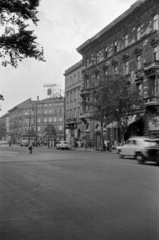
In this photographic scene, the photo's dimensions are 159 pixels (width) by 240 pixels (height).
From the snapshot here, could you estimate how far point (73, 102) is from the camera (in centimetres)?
6950

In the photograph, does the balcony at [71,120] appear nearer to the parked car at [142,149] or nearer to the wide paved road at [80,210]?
the parked car at [142,149]

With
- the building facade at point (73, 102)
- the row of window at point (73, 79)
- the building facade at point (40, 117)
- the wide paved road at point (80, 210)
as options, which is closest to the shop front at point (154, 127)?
the building facade at point (73, 102)

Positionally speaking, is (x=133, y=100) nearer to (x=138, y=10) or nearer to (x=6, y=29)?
(x=138, y=10)

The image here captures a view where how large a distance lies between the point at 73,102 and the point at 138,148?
48372mm

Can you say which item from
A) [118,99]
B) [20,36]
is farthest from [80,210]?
[118,99]

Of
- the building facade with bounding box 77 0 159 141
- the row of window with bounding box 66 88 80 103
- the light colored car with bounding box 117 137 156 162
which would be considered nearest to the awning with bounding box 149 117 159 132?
the building facade with bounding box 77 0 159 141

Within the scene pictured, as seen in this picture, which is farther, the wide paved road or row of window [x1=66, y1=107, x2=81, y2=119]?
row of window [x1=66, y1=107, x2=81, y2=119]

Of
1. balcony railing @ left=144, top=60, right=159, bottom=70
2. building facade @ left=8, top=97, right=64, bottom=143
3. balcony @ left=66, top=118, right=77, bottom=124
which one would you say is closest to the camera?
balcony railing @ left=144, top=60, right=159, bottom=70

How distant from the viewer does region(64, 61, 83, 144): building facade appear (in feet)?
216

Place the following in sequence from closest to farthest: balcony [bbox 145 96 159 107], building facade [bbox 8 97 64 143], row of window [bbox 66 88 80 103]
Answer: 1. balcony [bbox 145 96 159 107]
2. row of window [bbox 66 88 80 103]
3. building facade [bbox 8 97 64 143]

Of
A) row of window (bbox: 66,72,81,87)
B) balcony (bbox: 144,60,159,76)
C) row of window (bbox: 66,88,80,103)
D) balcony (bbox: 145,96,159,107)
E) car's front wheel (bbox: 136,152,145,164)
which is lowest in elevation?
car's front wheel (bbox: 136,152,145,164)

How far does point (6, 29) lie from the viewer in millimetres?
11898

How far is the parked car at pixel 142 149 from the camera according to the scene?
19.1 metres

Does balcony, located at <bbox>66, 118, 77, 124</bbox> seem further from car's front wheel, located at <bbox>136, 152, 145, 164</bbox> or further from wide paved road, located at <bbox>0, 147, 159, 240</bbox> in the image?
wide paved road, located at <bbox>0, 147, 159, 240</bbox>
